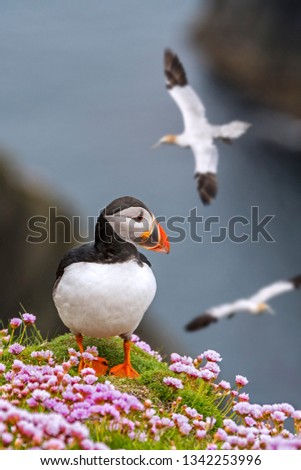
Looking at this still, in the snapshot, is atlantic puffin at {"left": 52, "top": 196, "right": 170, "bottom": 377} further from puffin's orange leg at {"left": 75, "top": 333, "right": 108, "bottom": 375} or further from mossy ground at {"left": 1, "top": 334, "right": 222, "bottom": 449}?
mossy ground at {"left": 1, "top": 334, "right": 222, "bottom": 449}

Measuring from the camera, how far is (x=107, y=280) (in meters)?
3.10

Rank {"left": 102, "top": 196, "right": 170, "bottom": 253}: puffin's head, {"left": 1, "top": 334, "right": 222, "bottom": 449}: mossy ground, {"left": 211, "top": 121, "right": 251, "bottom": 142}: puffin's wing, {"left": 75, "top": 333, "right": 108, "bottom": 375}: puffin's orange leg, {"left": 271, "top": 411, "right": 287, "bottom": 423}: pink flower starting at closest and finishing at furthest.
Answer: {"left": 1, "top": 334, "right": 222, "bottom": 449}: mossy ground
{"left": 271, "top": 411, "right": 287, "bottom": 423}: pink flower
{"left": 102, "top": 196, "right": 170, "bottom": 253}: puffin's head
{"left": 75, "top": 333, "right": 108, "bottom": 375}: puffin's orange leg
{"left": 211, "top": 121, "right": 251, "bottom": 142}: puffin's wing

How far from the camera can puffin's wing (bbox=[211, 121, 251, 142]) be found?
3.82 metres

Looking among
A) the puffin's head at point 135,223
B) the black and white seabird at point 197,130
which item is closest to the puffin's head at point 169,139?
the black and white seabird at point 197,130

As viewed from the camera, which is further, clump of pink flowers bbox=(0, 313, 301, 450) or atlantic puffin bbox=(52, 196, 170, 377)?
atlantic puffin bbox=(52, 196, 170, 377)

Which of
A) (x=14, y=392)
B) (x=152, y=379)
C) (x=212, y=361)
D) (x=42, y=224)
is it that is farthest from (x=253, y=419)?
(x=42, y=224)

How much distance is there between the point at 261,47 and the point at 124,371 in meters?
8.77

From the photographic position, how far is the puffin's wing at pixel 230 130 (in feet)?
12.5

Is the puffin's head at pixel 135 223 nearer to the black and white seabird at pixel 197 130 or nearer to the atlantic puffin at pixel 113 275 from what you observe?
the atlantic puffin at pixel 113 275

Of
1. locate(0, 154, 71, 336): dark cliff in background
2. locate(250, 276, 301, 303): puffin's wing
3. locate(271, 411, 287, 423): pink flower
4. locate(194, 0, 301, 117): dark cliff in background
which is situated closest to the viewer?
locate(271, 411, 287, 423): pink flower

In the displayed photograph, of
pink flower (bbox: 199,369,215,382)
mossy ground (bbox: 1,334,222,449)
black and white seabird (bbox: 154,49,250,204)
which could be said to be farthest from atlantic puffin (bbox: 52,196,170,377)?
black and white seabird (bbox: 154,49,250,204)

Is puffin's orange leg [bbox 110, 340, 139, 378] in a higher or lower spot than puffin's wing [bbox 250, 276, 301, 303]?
lower

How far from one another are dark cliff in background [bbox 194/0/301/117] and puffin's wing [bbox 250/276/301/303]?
8.15 m

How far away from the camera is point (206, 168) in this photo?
371cm
